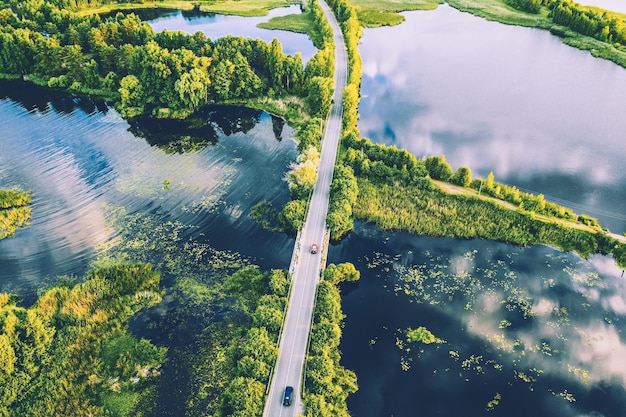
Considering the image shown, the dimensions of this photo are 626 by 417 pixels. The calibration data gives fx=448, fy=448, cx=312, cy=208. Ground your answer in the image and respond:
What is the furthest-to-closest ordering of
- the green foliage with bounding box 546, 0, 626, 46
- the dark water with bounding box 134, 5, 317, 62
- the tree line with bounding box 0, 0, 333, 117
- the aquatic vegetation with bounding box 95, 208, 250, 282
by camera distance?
the dark water with bounding box 134, 5, 317, 62
the green foliage with bounding box 546, 0, 626, 46
the tree line with bounding box 0, 0, 333, 117
the aquatic vegetation with bounding box 95, 208, 250, 282

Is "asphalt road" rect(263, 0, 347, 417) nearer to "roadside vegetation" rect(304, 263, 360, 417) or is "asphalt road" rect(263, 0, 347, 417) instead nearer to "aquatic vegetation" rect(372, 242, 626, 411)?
"roadside vegetation" rect(304, 263, 360, 417)

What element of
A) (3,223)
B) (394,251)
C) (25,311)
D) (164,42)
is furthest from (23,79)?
(394,251)

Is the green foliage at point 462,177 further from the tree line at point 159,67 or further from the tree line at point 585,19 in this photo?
the tree line at point 585,19

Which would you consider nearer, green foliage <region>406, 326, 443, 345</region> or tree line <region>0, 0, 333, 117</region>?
green foliage <region>406, 326, 443, 345</region>

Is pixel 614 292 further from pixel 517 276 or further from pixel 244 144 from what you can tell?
pixel 244 144

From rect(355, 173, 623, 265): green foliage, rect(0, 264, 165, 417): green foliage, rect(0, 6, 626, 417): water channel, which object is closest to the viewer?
rect(0, 264, 165, 417): green foliage

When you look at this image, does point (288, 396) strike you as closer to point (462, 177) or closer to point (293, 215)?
point (293, 215)

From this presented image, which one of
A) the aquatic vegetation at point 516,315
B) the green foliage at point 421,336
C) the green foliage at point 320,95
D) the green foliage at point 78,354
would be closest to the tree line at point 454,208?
the aquatic vegetation at point 516,315

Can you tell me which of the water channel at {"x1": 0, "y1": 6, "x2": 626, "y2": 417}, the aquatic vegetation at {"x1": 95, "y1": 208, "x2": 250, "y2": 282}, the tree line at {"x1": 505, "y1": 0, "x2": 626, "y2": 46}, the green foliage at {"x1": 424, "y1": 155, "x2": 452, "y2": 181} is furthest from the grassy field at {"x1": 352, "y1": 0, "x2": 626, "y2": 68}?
the aquatic vegetation at {"x1": 95, "y1": 208, "x2": 250, "y2": 282}
